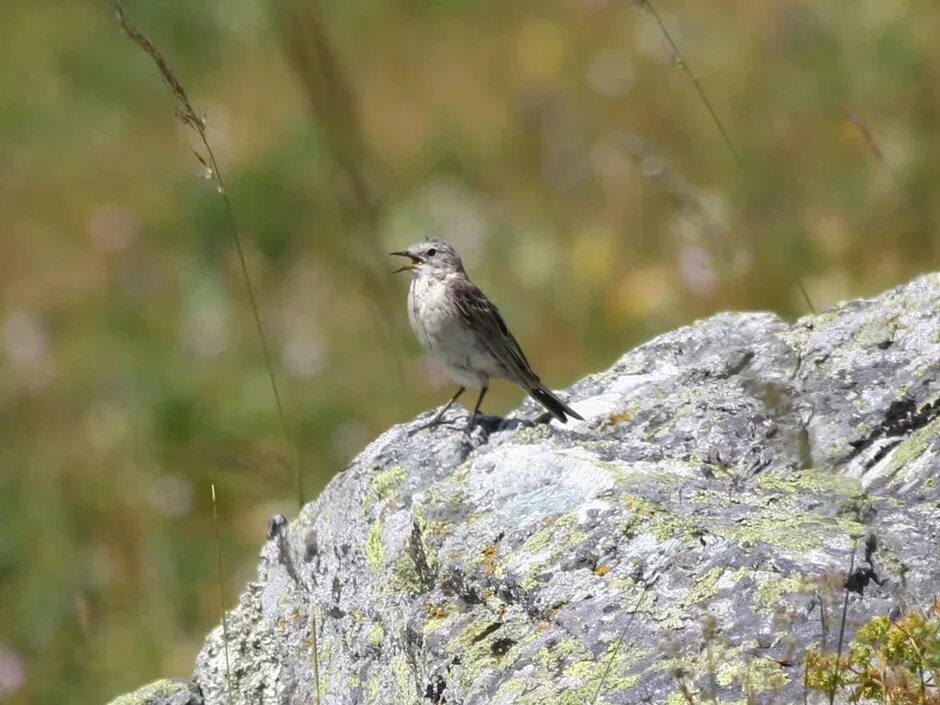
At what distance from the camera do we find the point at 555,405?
611 cm

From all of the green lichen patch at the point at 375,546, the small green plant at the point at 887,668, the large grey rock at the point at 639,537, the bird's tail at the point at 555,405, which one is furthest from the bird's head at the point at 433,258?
the small green plant at the point at 887,668

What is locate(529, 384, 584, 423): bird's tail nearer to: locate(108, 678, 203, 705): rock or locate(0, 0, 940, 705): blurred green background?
locate(0, 0, 940, 705): blurred green background

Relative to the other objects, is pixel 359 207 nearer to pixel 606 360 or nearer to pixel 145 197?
pixel 606 360

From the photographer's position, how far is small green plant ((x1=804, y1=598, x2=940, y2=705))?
3.70 metres

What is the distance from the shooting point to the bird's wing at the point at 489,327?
306 inches

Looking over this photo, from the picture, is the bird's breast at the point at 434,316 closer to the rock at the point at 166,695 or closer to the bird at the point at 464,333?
the bird at the point at 464,333

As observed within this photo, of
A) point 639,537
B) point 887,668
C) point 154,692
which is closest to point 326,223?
point 154,692

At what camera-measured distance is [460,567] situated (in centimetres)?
482

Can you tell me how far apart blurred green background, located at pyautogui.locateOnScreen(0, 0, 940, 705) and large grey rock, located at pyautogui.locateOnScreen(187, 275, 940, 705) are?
39.2 inches

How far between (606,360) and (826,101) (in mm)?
5917

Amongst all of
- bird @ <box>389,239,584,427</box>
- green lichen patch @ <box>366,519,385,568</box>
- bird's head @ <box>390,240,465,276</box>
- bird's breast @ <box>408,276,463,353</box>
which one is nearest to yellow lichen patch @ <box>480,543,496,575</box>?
green lichen patch @ <box>366,519,385,568</box>

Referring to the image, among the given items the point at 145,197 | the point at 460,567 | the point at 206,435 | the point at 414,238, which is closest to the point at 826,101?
the point at 414,238

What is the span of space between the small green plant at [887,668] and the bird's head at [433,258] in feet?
15.6

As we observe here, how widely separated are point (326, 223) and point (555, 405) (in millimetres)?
13854
